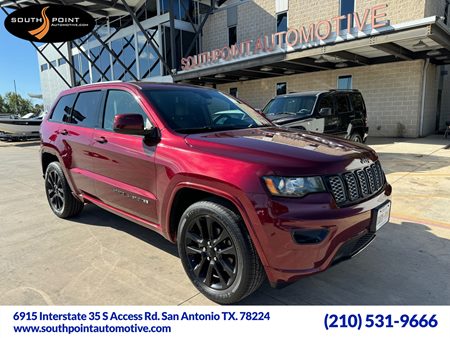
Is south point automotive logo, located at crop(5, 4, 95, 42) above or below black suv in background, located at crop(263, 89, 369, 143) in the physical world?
above

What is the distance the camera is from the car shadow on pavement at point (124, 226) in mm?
3789

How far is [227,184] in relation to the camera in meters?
2.36

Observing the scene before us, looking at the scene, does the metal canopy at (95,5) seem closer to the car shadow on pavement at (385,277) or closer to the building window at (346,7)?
the building window at (346,7)

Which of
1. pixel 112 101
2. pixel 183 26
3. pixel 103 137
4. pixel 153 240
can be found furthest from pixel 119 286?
pixel 183 26

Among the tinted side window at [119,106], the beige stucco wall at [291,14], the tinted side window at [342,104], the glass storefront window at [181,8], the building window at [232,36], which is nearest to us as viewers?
the tinted side window at [119,106]

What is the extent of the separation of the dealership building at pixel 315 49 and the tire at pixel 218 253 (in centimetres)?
1056

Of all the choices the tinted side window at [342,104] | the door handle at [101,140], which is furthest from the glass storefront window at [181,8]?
the door handle at [101,140]

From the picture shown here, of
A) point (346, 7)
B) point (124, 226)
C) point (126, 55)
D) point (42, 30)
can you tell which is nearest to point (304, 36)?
point (346, 7)

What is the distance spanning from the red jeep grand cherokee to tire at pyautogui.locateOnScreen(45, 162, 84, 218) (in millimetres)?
707

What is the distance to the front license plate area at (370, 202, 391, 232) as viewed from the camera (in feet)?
8.42

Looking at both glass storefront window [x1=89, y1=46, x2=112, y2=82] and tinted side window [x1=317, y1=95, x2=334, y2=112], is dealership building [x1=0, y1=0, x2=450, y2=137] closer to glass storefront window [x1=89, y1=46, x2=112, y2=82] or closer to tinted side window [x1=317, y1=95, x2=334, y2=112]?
glass storefront window [x1=89, y1=46, x2=112, y2=82]
